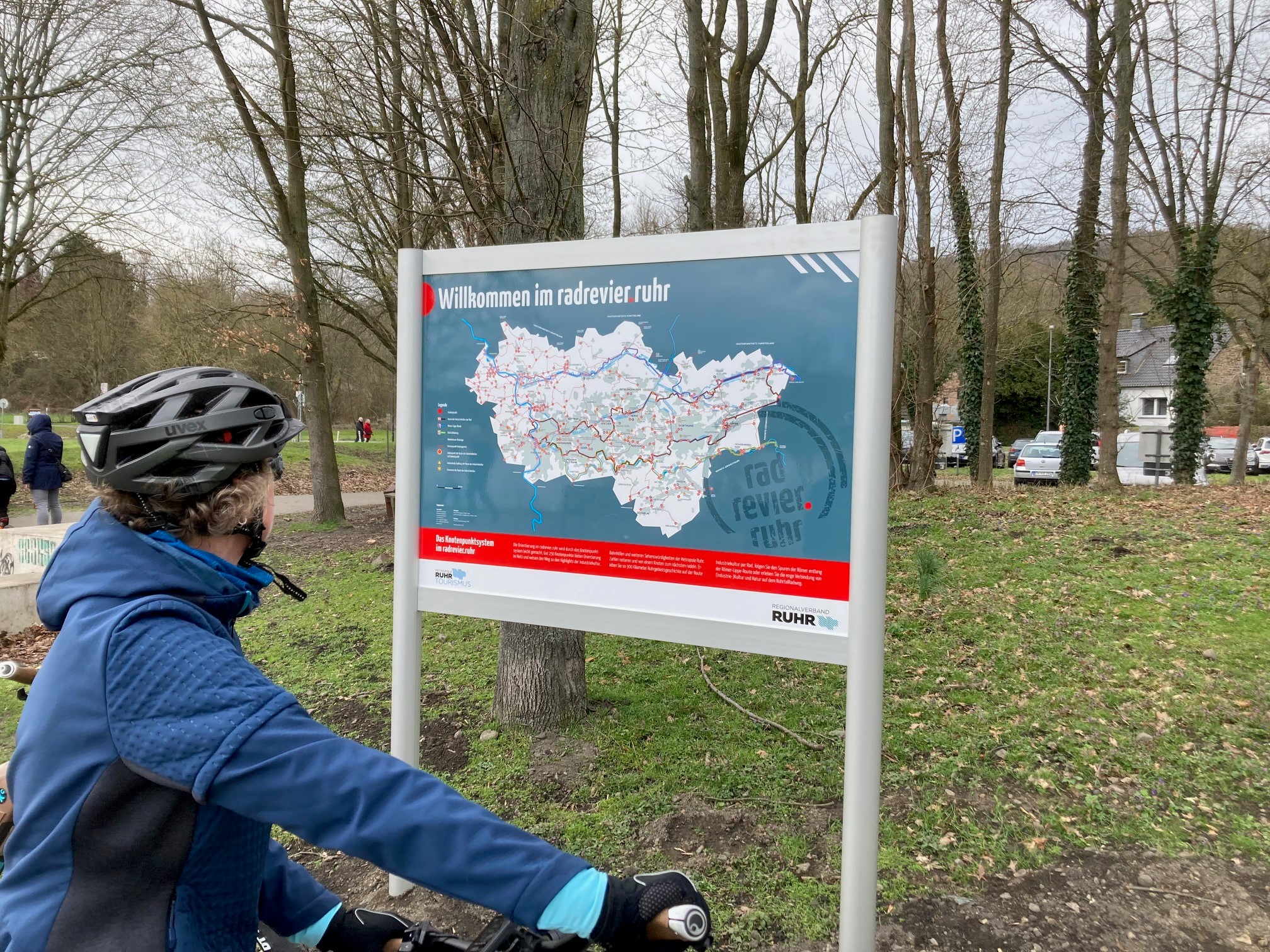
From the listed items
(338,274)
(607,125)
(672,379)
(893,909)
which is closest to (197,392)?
(672,379)

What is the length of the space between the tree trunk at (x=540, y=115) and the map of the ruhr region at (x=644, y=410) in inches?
52.5

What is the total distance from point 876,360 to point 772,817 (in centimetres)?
239

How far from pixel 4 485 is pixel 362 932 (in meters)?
12.1

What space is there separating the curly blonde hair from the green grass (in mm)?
2489

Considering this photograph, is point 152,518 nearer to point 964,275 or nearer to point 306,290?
point 306,290

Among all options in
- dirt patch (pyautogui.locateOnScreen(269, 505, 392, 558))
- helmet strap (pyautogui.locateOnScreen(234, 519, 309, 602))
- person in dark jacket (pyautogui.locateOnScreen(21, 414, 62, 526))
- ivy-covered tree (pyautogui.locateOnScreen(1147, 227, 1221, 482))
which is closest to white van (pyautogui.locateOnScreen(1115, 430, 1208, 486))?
ivy-covered tree (pyautogui.locateOnScreen(1147, 227, 1221, 482))

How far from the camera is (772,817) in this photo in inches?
147

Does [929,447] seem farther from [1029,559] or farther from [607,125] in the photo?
[607,125]

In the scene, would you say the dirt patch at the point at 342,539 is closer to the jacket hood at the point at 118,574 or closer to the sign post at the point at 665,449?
the sign post at the point at 665,449

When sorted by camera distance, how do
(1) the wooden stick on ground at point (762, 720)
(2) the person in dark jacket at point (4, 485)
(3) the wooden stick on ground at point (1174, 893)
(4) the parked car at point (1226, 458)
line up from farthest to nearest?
(4) the parked car at point (1226, 458) < (2) the person in dark jacket at point (4, 485) < (1) the wooden stick on ground at point (762, 720) < (3) the wooden stick on ground at point (1174, 893)

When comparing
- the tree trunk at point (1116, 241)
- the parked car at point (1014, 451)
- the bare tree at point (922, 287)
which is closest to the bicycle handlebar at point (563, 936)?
the bare tree at point (922, 287)

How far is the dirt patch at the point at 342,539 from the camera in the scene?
35.4 ft

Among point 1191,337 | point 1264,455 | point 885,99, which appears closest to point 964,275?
point 1191,337

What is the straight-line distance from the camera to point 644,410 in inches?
110
